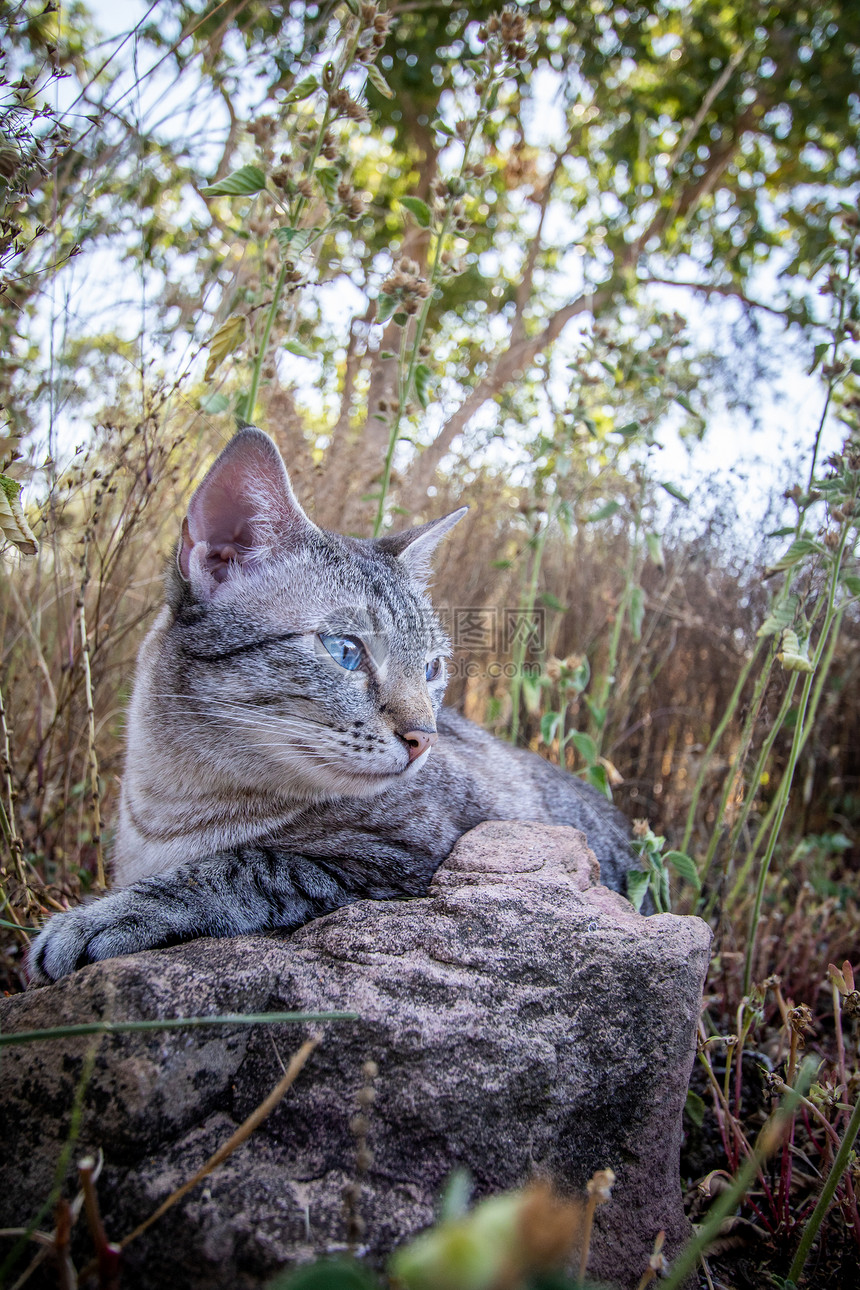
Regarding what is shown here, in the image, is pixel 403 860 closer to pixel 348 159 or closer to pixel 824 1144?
pixel 824 1144

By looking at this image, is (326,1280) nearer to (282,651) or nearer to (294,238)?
(282,651)

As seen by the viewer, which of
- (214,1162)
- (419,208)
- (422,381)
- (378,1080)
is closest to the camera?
(214,1162)

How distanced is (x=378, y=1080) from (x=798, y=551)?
175 centimetres

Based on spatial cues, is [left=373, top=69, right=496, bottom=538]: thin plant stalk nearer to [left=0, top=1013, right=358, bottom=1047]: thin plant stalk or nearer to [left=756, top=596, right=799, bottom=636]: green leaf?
[left=756, top=596, right=799, bottom=636]: green leaf

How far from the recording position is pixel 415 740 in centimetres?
199

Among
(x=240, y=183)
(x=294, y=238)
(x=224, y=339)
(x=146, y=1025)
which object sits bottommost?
(x=146, y=1025)

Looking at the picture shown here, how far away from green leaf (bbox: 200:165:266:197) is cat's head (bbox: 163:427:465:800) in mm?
746

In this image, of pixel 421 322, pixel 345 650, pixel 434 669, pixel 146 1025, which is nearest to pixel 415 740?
pixel 345 650

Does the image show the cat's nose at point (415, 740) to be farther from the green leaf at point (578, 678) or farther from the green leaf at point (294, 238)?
the green leaf at point (294, 238)

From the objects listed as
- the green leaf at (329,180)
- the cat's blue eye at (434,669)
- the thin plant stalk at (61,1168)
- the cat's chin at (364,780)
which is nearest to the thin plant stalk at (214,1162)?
the thin plant stalk at (61,1168)

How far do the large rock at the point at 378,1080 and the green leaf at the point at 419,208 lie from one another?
2091mm

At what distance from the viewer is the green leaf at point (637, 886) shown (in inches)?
79.5

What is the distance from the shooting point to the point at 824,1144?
208 cm

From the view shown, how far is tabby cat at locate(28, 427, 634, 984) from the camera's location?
1.82m
